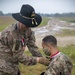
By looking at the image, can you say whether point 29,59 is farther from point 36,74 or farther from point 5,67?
point 36,74

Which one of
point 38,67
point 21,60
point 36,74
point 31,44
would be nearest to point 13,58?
point 21,60

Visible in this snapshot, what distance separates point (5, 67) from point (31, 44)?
0.87 metres

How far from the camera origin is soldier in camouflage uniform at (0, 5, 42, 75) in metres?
4.81

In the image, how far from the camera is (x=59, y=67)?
4387mm

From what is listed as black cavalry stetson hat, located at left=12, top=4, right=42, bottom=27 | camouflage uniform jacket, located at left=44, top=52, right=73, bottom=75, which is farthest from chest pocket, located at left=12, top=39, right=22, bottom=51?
camouflage uniform jacket, located at left=44, top=52, right=73, bottom=75


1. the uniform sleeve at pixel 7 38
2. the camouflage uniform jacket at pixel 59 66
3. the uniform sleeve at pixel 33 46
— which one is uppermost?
the uniform sleeve at pixel 7 38

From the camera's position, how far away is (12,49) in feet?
16.3

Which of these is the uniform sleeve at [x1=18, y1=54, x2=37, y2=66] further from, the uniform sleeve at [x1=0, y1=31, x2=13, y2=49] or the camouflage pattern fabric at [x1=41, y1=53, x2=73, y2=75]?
the camouflage pattern fabric at [x1=41, y1=53, x2=73, y2=75]

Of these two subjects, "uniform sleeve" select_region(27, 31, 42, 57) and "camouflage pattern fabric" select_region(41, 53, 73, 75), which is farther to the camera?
"uniform sleeve" select_region(27, 31, 42, 57)

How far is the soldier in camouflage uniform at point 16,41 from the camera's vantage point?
15.8 feet

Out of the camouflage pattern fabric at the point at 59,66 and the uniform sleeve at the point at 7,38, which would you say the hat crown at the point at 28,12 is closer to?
the uniform sleeve at the point at 7,38

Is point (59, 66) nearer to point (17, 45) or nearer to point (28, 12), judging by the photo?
point (17, 45)

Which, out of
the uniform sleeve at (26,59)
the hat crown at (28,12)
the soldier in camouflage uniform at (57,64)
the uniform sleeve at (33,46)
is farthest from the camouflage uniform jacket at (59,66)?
the uniform sleeve at (33,46)

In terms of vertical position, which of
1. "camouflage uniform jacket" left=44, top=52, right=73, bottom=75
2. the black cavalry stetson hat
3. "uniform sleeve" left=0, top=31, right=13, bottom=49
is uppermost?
the black cavalry stetson hat
